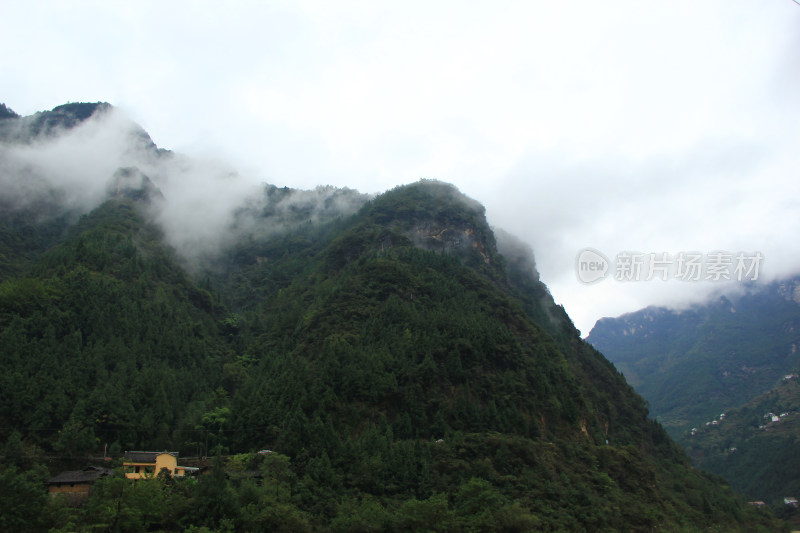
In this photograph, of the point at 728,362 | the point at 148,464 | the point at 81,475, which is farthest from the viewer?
the point at 728,362

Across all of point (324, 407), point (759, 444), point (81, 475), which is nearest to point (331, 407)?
point (324, 407)

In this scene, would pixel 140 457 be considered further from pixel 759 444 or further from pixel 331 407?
pixel 759 444

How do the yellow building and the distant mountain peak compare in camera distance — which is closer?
the yellow building

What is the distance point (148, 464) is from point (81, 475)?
5.05 meters

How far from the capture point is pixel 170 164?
163m

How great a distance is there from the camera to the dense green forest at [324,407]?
39.8 metres

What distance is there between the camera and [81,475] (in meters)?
41.2

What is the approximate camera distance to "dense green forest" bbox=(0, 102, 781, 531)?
131 feet

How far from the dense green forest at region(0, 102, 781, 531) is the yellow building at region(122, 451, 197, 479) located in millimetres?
2852

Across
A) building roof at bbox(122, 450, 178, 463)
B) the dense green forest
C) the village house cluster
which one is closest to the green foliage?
the dense green forest

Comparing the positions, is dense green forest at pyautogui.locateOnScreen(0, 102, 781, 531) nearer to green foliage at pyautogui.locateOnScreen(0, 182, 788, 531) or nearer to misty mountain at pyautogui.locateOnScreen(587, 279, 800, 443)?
green foliage at pyautogui.locateOnScreen(0, 182, 788, 531)

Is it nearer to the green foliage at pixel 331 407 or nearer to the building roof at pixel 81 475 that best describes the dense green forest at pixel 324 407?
the green foliage at pixel 331 407

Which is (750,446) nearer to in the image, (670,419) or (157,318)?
(670,419)

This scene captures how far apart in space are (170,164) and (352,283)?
104m
